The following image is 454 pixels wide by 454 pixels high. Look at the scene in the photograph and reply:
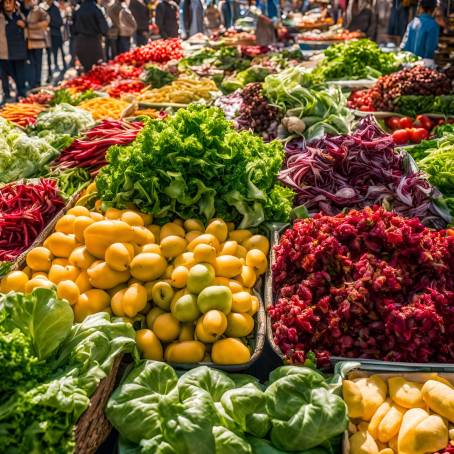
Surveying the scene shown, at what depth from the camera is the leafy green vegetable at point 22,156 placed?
433 cm

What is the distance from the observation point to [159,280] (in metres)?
2.63

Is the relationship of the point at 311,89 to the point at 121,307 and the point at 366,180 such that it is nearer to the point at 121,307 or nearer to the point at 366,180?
the point at 366,180

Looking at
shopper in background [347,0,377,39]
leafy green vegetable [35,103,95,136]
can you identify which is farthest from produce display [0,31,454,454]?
shopper in background [347,0,377,39]

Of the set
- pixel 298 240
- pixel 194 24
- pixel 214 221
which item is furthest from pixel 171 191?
pixel 194 24

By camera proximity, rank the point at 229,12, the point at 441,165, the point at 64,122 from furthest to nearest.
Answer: the point at 229,12, the point at 64,122, the point at 441,165

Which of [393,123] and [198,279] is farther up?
[198,279]

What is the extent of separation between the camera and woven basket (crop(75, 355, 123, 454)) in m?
1.93

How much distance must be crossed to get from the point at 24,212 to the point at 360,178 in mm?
2255

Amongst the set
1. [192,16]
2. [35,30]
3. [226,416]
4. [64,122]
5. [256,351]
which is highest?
[35,30]

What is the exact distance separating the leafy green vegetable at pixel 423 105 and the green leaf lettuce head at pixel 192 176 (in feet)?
9.47

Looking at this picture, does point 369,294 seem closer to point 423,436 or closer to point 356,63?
point 423,436

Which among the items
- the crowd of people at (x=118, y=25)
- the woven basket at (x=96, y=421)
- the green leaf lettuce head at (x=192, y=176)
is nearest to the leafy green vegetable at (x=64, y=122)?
the green leaf lettuce head at (x=192, y=176)

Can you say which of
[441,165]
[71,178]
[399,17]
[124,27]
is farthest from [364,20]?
[71,178]

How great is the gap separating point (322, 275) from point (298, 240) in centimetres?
26
